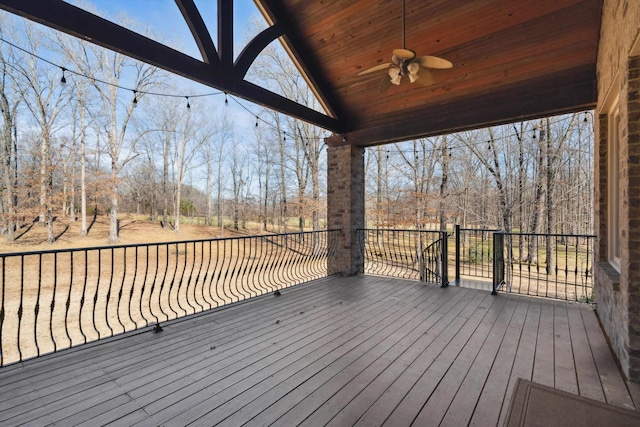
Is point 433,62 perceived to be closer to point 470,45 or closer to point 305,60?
point 470,45

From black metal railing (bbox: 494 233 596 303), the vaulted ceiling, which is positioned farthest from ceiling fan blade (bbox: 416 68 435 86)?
black metal railing (bbox: 494 233 596 303)

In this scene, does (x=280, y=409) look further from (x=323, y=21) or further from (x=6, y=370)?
(x=323, y=21)

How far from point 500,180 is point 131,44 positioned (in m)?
11.8

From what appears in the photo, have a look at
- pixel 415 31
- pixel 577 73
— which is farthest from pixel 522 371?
pixel 415 31

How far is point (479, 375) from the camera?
221 cm

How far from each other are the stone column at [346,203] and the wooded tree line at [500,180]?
17.3 ft

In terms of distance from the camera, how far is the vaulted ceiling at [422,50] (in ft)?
10.4

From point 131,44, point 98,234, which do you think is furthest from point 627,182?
point 98,234

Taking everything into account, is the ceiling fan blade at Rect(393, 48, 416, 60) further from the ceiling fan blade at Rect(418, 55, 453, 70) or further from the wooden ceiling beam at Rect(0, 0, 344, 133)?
the wooden ceiling beam at Rect(0, 0, 344, 133)

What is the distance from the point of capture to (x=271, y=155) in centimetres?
1591

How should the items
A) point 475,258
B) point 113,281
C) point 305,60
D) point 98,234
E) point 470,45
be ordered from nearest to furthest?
point 470,45, point 305,60, point 475,258, point 113,281, point 98,234

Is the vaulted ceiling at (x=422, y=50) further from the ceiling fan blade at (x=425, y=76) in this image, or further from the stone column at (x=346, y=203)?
the stone column at (x=346, y=203)

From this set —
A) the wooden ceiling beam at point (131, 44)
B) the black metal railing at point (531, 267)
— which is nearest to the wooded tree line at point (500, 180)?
the black metal railing at point (531, 267)

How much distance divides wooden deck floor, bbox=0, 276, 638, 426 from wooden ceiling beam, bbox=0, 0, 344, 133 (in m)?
2.79
